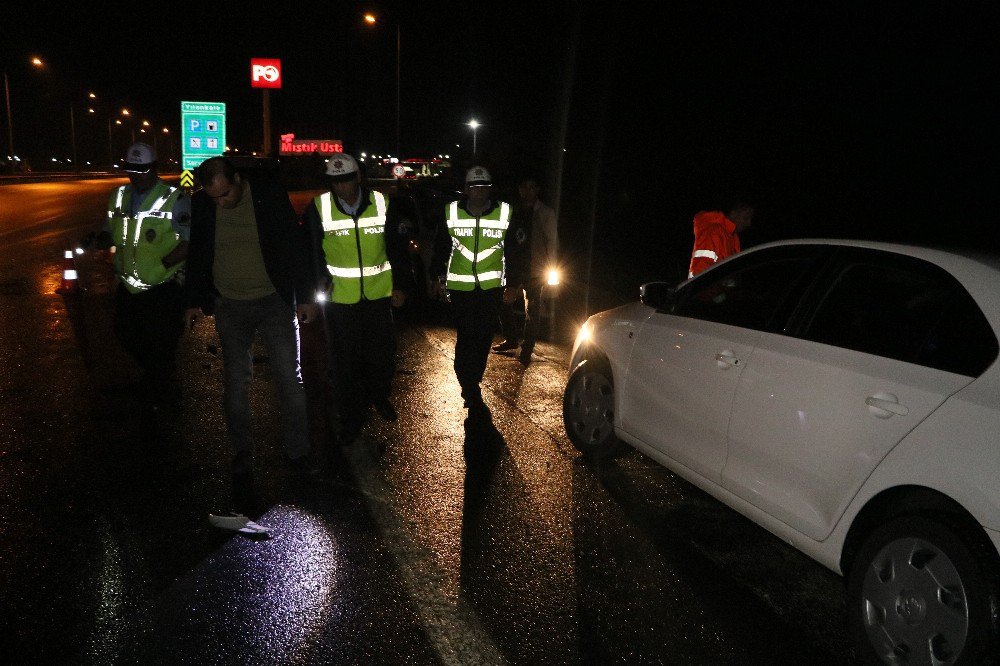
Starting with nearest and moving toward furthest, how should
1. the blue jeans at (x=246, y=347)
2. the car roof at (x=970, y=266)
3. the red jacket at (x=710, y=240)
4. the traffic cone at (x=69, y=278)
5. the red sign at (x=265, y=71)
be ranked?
1. the car roof at (x=970, y=266)
2. the blue jeans at (x=246, y=347)
3. the red jacket at (x=710, y=240)
4. the traffic cone at (x=69, y=278)
5. the red sign at (x=265, y=71)

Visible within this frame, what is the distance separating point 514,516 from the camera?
4.40 m

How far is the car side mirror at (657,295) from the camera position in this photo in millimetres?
4723

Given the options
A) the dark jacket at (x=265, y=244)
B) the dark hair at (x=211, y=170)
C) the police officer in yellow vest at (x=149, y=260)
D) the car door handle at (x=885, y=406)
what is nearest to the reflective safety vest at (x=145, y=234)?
the police officer in yellow vest at (x=149, y=260)

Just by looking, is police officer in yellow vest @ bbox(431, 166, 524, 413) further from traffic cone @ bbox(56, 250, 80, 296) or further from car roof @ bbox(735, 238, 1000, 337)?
traffic cone @ bbox(56, 250, 80, 296)

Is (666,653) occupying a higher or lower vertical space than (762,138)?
lower

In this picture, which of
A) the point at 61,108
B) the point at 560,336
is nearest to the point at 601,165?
the point at 560,336

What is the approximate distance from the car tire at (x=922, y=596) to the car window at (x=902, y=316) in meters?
0.60

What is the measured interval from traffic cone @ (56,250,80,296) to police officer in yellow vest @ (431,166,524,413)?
6958mm

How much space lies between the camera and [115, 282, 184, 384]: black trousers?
592 centimetres

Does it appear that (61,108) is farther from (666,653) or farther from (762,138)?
(666,653)

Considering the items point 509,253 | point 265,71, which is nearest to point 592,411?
point 509,253

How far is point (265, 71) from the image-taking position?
3953cm

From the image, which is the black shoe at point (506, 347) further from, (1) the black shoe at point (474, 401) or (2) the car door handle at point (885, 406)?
(2) the car door handle at point (885, 406)

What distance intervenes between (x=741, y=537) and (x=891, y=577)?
4.44 ft
